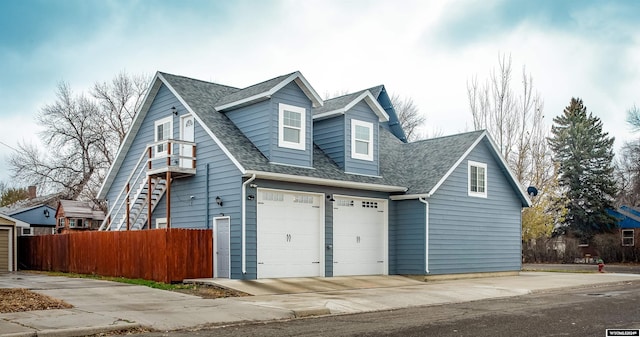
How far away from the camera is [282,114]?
66.9ft

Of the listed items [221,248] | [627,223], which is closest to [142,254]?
[221,248]

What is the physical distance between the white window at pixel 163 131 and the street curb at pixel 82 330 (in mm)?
12083

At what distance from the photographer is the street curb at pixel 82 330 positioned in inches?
400

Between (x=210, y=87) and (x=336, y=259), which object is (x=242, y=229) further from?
(x=210, y=87)

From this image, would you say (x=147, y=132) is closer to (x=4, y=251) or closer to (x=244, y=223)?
(x=244, y=223)

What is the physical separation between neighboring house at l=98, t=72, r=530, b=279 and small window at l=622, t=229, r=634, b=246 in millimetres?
19981

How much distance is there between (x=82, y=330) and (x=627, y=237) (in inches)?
1615

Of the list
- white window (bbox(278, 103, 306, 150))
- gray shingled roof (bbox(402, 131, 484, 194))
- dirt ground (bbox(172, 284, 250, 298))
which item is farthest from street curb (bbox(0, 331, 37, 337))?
gray shingled roof (bbox(402, 131, 484, 194))

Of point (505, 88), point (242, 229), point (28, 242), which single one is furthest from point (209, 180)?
point (505, 88)

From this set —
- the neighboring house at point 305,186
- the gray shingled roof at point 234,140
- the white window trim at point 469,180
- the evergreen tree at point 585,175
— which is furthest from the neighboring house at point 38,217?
the evergreen tree at point 585,175

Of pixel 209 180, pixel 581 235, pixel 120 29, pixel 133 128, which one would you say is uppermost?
pixel 120 29

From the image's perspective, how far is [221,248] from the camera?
19.6 metres

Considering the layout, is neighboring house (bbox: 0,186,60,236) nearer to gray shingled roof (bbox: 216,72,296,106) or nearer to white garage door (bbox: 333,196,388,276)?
gray shingled roof (bbox: 216,72,296,106)

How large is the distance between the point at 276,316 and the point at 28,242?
20714 mm
